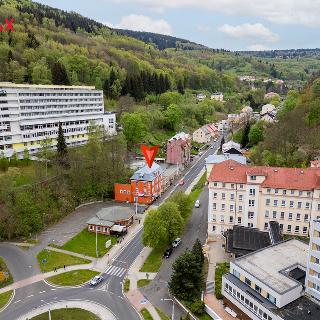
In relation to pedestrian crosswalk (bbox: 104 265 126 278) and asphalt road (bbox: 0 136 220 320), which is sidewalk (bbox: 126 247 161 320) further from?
pedestrian crosswalk (bbox: 104 265 126 278)

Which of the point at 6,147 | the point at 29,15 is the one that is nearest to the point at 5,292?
the point at 6,147

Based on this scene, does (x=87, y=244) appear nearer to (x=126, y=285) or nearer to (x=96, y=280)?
(x=96, y=280)

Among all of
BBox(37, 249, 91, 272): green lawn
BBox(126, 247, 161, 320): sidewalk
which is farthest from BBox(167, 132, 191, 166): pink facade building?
BBox(37, 249, 91, 272): green lawn

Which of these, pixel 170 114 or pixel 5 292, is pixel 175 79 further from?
pixel 5 292

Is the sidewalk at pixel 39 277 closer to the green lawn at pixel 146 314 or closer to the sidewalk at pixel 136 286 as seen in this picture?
the sidewalk at pixel 136 286

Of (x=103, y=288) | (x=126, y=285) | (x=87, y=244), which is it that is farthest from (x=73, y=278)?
(x=87, y=244)
